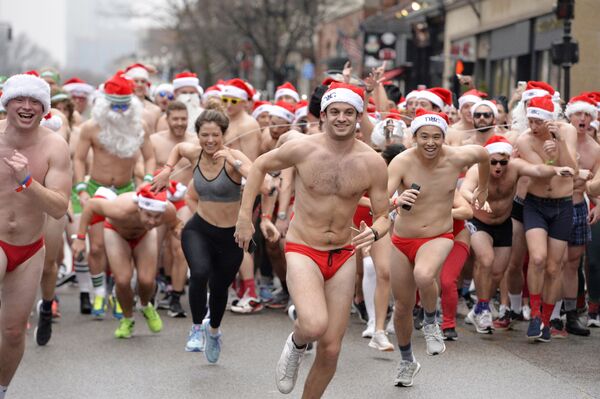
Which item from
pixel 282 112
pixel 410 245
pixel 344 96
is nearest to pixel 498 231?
pixel 410 245

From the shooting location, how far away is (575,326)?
11344 mm

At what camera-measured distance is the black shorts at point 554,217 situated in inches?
431

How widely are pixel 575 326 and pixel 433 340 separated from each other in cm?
300

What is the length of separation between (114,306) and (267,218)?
3.72 meters

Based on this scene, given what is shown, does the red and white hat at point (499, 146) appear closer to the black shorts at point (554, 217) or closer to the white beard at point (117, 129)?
the black shorts at point (554, 217)

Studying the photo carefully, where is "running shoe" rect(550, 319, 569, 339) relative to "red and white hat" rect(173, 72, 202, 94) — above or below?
below

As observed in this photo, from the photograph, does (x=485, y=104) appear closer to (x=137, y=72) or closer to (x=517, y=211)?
(x=517, y=211)

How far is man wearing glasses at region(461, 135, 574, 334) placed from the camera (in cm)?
1107

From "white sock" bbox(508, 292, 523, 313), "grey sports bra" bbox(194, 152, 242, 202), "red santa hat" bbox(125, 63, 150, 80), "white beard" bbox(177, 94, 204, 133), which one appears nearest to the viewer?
"grey sports bra" bbox(194, 152, 242, 202)

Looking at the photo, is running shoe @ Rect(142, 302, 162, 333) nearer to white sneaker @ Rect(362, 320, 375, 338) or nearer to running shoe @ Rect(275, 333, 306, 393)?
white sneaker @ Rect(362, 320, 375, 338)

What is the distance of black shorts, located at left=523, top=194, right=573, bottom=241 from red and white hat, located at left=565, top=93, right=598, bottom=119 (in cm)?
105

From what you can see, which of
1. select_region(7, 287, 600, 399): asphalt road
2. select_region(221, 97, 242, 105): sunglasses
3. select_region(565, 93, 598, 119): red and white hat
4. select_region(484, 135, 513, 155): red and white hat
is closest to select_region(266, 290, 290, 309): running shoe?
select_region(7, 287, 600, 399): asphalt road

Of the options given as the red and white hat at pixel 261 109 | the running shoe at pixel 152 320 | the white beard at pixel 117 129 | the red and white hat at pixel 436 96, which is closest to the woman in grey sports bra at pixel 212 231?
the running shoe at pixel 152 320

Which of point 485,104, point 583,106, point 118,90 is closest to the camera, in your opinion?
point 583,106
